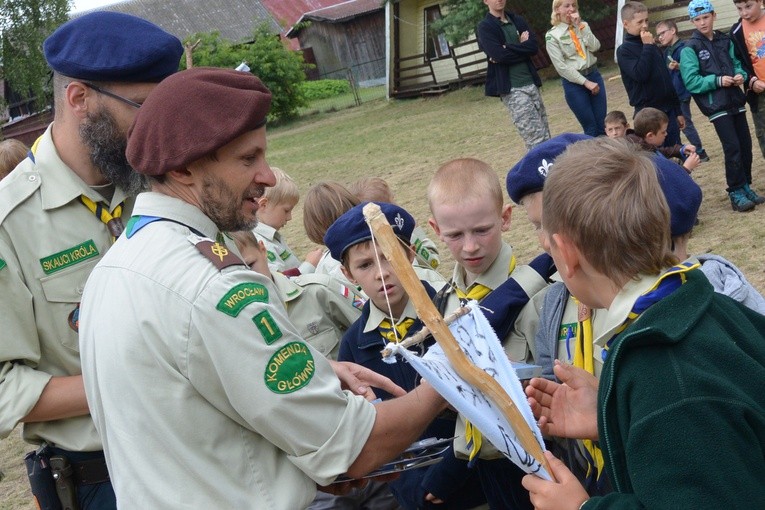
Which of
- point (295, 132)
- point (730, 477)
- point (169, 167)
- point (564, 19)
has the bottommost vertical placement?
point (295, 132)

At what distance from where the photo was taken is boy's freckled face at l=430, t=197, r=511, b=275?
11.0 feet

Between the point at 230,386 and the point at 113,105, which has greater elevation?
the point at 113,105

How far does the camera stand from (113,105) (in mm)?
2947

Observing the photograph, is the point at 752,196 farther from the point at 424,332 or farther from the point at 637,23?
the point at 424,332

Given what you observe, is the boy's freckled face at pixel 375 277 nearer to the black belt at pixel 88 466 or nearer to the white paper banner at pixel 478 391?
the black belt at pixel 88 466

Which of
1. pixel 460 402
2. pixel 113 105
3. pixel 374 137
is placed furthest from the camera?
pixel 374 137

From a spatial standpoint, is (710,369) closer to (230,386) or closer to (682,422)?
(682,422)

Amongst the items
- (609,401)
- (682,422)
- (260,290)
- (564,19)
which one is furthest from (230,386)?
(564,19)

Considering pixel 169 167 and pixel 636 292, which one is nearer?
pixel 636 292

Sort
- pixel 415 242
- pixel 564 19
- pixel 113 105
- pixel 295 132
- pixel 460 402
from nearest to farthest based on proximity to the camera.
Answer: pixel 460 402
pixel 113 105
pixel 415 242
pixel 564 19
pixel 295 132

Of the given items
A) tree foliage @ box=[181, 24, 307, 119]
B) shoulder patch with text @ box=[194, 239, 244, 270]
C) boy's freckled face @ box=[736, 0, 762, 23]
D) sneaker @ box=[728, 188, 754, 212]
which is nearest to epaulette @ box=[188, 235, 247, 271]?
shoulder patch with text @ box=[194, 239, 244, 270]

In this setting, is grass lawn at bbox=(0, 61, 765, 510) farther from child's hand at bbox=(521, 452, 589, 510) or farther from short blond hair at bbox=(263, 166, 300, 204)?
child's hand at bbox=(521, 452, 589, 510)

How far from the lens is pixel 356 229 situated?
3.78 metres

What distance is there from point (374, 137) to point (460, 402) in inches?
789
